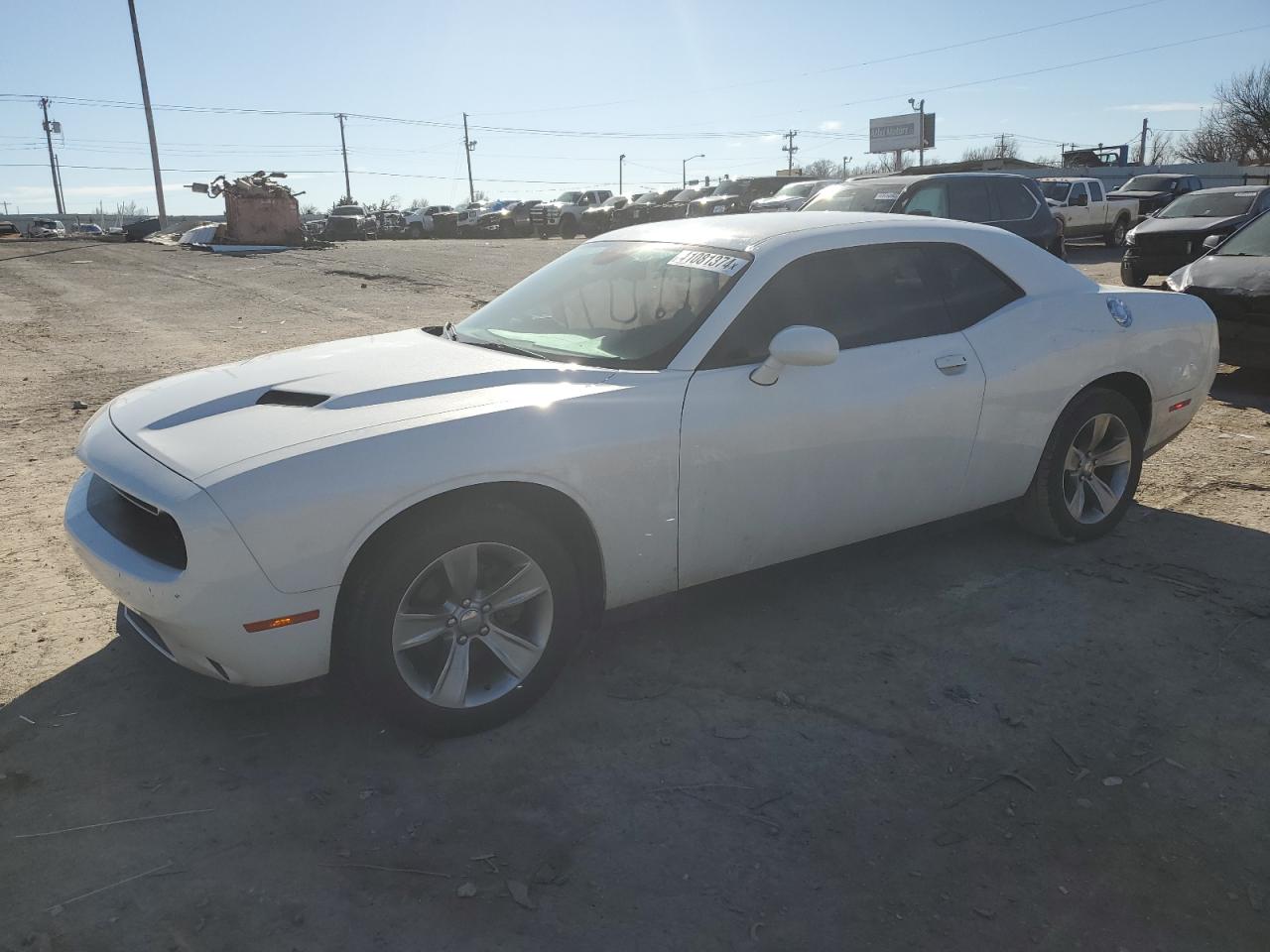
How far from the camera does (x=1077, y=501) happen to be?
453 centimetres

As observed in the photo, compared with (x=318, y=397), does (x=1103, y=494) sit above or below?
below

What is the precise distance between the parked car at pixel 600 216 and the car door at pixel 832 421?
32068 mm

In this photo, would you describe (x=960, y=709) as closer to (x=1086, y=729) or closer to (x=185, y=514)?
(x=1086, y=729)

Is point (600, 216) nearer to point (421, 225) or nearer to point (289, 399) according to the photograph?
point (421, 225)

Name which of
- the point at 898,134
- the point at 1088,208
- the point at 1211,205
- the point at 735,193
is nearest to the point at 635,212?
the point at 735,193

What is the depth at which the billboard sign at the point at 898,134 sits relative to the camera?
247 feet

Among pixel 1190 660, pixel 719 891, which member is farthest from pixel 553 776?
pixel 1190 660

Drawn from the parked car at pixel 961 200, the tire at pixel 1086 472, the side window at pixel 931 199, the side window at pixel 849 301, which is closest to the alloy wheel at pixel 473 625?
the side window at pixel 849 301

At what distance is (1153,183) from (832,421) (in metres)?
26.9

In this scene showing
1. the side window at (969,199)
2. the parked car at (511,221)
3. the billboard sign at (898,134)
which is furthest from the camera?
the billboard sign at (898,134)

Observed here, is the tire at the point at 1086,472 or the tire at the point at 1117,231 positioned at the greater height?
the tire at the point at 1117,231

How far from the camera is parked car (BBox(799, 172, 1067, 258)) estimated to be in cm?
1238

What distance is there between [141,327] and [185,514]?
1097cm

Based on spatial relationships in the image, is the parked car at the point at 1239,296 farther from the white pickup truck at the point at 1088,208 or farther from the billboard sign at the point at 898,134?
the billboard sign at the point at 898,134
